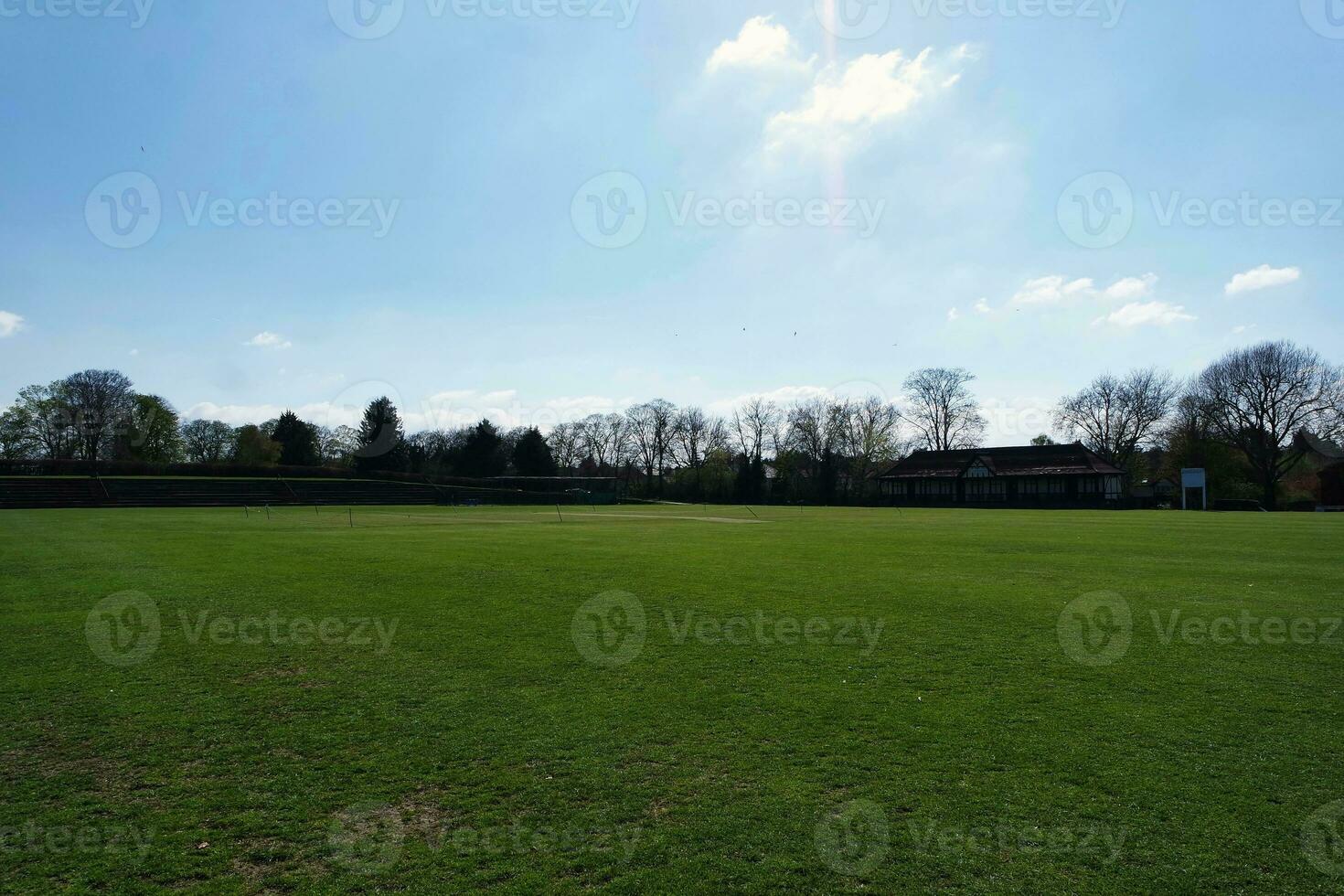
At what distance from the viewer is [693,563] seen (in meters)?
17.9

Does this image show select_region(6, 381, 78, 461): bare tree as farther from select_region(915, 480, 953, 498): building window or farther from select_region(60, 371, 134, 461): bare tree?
select_region(915, 480, 953, 498): building window

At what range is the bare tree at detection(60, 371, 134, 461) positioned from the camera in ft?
273

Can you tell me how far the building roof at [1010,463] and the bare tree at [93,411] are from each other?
9051 cm

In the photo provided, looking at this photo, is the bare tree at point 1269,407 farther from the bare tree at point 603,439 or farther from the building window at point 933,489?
the bare tree at point 603,439

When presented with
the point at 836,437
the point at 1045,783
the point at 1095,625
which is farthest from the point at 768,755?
the point at 836,437

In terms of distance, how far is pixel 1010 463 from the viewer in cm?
8462

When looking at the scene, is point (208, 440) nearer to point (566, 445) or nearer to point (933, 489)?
point (566, 445)

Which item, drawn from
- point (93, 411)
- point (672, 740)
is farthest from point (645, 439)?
point (672, 740)

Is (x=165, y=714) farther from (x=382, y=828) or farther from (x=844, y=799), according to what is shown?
(x=844, y=799)

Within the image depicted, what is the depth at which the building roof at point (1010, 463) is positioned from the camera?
79506mm

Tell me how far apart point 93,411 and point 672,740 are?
102 meters

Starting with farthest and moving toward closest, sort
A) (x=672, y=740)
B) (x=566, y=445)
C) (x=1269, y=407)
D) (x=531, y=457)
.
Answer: (x=566, y=445) < (x=531, y=457) < (x=1269, y=407) < (x=672, y=740)

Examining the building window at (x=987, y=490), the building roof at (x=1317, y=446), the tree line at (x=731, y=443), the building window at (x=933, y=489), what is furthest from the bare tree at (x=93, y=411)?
the building roof at (x=1317, y=446)

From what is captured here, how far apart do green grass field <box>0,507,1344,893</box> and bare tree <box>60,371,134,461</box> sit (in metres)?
88.8
